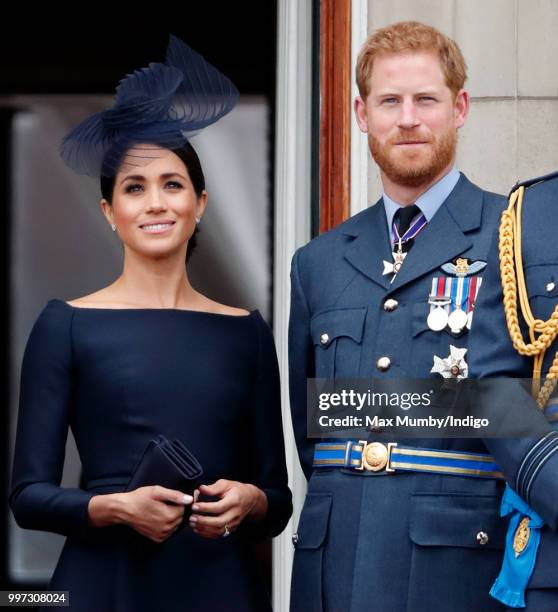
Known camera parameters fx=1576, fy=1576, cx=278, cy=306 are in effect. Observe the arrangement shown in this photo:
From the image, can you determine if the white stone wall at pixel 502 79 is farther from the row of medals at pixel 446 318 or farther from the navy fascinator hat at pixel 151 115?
the row of medals at pixel 446 318

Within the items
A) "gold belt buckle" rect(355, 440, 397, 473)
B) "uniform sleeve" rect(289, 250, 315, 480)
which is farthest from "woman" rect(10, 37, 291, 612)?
"gold belt buckle" rect(355, 440, 397, 473)

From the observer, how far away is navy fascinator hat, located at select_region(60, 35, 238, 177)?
3.98m

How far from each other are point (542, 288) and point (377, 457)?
711mm

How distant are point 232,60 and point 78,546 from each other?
3.23m

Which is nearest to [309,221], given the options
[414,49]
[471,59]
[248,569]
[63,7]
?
[471,59]

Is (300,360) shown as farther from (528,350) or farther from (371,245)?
(528,350)

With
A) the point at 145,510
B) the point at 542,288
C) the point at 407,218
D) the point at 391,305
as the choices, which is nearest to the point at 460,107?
the point at 407,218

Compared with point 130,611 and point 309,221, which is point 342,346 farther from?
point 309,221

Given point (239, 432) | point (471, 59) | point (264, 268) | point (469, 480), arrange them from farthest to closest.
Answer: point (264, 268) → point (471, 59) → point (239, 432) → point (469, 480)

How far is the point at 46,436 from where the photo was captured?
3.73 meters

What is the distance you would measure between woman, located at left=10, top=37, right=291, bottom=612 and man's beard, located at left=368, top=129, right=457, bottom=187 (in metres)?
0.48

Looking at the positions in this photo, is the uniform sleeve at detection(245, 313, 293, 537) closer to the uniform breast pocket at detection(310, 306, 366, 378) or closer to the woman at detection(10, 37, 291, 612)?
the woman at detection(10, 37, 291, 612)

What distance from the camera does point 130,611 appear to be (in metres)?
3.67

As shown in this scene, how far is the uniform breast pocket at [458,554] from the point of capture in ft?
11.7
